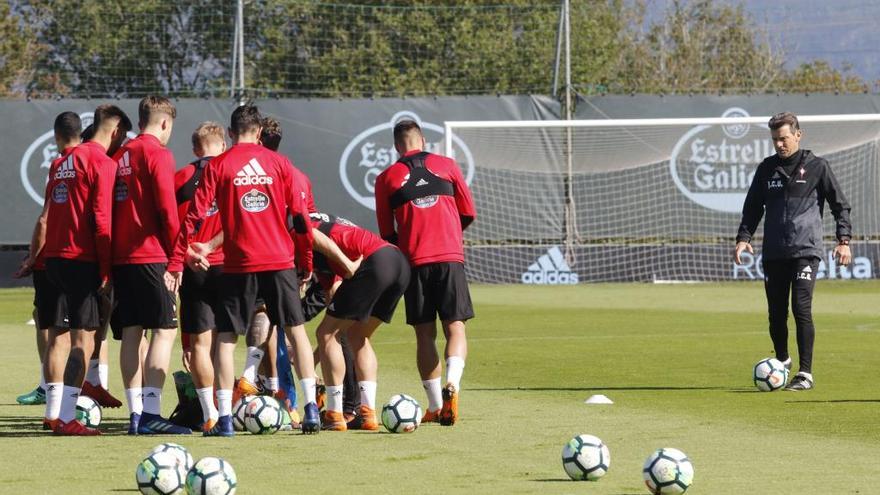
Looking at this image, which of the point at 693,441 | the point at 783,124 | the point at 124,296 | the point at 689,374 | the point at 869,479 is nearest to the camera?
the point at 869,479

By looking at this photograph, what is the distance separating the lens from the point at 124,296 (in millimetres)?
9523

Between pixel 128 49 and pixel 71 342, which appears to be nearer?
pixel 71 342

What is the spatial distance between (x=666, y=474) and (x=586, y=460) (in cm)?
58

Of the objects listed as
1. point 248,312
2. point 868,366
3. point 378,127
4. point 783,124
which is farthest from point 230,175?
point 378,127

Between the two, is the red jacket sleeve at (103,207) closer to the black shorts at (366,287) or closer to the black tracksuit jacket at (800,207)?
the black shorts at (366,287)

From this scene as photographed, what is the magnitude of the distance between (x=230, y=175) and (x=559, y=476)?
292 centimetres

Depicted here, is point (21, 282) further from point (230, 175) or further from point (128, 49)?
point (230, 175)

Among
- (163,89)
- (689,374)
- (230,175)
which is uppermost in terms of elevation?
(163,89)

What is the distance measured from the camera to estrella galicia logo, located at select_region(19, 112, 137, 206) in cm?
2750

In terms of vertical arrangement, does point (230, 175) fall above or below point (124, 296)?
above

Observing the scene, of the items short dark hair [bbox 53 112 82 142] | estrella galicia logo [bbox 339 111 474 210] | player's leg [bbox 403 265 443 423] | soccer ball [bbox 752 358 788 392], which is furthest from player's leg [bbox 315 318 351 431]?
estrella galicia logo [bbox 339 111 474 210]

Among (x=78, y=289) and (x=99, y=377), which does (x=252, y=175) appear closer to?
(x=78, y=289)

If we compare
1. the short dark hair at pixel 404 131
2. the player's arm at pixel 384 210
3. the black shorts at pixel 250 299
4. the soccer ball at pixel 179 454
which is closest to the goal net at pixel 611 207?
the short dark hair at pixel 404 131

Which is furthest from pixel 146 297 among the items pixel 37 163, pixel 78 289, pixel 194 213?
pixel 37 163
